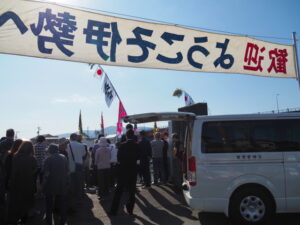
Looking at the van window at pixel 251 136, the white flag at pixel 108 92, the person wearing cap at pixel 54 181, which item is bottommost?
the person wearing cap at pixel 54 181

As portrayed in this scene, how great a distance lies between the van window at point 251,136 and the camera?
534 centimetres

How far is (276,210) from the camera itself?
5266 millimetres

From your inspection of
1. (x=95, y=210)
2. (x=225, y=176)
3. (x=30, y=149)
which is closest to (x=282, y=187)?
(x=225, y=176)

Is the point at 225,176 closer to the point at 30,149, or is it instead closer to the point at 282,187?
the point at 282,187

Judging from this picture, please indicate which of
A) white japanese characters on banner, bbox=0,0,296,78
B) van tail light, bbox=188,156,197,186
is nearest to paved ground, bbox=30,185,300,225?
van tail light, bbox=188,156,197,186

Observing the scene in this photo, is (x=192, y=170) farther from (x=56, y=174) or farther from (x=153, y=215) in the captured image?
(x=56, y=174)

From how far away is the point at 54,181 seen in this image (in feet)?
17.4

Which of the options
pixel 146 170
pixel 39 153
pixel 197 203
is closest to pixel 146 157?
pixel 146 170

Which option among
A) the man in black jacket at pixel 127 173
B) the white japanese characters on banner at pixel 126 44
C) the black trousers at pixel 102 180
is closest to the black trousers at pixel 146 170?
the black trousers at pixel 102 180

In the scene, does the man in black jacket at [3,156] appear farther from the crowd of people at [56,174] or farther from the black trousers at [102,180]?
the black trousers at [102,180]

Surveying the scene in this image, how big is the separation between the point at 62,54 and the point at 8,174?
310 cm

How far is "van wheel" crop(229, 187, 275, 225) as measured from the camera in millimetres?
5246

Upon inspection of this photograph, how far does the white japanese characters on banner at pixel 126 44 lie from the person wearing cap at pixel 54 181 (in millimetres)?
2713

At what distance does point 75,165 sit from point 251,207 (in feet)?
14.4
